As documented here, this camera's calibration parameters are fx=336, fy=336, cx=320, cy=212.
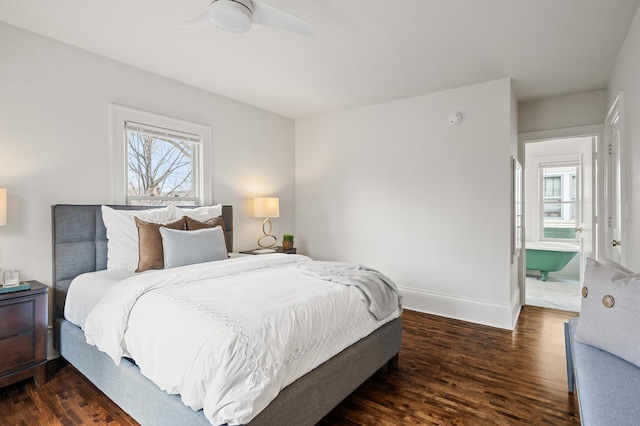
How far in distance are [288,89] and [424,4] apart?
1.93m

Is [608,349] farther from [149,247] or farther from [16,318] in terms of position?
[16,318]

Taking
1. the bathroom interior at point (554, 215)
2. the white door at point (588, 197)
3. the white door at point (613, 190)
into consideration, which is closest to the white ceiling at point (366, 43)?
the white door at point (613, 190)

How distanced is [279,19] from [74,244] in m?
2.36

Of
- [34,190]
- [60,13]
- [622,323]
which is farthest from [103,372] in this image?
[622,323]

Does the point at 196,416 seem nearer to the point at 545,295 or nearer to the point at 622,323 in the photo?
the point at 622,323

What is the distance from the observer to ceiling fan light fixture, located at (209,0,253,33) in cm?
192

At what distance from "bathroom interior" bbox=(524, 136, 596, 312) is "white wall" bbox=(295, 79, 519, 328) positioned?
221 cm

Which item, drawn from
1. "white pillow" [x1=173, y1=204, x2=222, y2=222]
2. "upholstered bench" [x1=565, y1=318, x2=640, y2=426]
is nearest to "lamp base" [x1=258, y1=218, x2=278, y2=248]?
"white pillow" [x1=173, y1=204, x2=222, y2=222]

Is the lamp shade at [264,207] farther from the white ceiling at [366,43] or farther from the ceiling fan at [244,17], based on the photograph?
the ceiling fan at [244,17]

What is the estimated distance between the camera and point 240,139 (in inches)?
170

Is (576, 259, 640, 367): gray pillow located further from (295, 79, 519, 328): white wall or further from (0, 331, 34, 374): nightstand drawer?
(0, 331, 34, 374): nightstand drawer

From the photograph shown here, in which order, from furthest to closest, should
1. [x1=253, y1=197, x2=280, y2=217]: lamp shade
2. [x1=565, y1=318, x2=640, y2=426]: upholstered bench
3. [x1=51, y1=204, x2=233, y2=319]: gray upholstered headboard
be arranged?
[x1=253, y1=197, x2=280, y2=217]: lamp shade, [x1=51, y1=204, x2=233, y2=319]: gray upholstered headboard, [x1=565, y1=318, x2=640, y2=426]: upholstered bench

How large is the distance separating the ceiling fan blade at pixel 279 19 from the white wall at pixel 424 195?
2.33 m

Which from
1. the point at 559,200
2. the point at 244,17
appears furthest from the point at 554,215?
the point at 244,17
